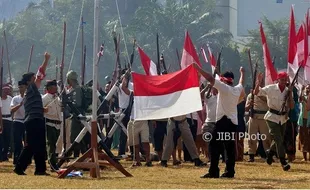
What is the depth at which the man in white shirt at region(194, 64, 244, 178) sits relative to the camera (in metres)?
15.5

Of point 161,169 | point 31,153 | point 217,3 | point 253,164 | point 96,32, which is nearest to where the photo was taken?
point 96,32

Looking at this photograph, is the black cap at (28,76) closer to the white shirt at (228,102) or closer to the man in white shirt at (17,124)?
the man in white shirt at (17,124)

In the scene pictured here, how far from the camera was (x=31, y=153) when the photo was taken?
1650 centimetres

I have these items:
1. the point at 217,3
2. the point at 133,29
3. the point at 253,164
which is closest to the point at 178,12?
the point at 133,29

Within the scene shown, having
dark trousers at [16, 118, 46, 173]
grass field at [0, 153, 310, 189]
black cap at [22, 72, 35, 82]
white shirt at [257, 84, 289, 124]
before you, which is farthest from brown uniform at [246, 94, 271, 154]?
black cap at [22, 72, 35, 82]

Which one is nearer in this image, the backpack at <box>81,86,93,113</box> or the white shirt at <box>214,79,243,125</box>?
the white shirt at <box>214,79,243,125</box>

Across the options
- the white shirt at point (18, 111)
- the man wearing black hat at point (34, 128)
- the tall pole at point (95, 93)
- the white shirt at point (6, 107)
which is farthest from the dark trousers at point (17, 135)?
the tall pole at point (95, 93)

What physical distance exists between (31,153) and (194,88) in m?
2.88

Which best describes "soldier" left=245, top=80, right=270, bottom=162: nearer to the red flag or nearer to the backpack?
the red flag

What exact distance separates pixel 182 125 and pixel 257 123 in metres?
1.98

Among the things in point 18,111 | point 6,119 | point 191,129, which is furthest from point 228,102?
point 6,119

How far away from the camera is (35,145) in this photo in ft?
53.8

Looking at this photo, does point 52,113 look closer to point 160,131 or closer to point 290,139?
point 160,131

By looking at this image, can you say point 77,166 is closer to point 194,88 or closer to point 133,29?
point 194,88
